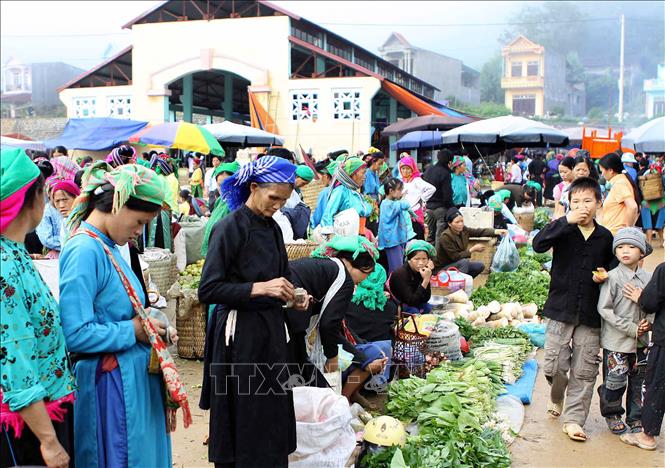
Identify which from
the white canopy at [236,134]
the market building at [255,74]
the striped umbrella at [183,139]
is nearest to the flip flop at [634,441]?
the striped umbrella at [183,139]

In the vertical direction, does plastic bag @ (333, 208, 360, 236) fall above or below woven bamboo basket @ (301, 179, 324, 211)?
below

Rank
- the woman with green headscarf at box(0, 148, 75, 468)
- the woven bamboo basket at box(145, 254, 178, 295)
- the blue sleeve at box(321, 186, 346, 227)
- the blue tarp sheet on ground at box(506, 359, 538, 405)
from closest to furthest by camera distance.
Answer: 1. the woman with green headscarf at box(0, 148, 75, 468)
2. the blue tarp sheet on ground at box(506, 359, 538, 405)
3. the woven bamboo basket at box(145, 254, 178, 295)
4. the blue sleeve at box(321, 186, 346, 227)

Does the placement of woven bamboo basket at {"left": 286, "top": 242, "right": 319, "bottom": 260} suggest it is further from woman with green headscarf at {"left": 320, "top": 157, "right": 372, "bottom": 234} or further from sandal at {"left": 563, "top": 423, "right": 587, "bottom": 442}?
sandal at {"left": 563, "top": 423, "right": 587, "bottom": 442}

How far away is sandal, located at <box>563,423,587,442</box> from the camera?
4496 millimetres

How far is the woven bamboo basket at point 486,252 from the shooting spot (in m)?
9.44

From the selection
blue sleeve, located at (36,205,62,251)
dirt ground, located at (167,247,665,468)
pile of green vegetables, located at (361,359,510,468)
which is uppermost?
blue sleeve, located at (36,205,62,251)

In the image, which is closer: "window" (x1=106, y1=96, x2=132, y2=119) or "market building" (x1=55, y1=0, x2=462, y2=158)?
"market building" (x1=55, y1=0, x2=462, y2=158)

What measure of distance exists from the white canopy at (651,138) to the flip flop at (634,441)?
330 inches

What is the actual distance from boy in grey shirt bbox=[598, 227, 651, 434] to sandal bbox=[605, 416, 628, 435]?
7cm

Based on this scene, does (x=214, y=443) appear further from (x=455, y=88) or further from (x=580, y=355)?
(x=455, y=88)

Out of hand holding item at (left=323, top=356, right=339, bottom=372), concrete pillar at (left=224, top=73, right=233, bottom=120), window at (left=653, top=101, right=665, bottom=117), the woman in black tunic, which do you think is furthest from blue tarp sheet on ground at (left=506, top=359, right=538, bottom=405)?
window at (left=653, top=101, right=665, bottom=117)

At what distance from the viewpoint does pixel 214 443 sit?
2982mm

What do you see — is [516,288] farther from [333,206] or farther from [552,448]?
[552,448]

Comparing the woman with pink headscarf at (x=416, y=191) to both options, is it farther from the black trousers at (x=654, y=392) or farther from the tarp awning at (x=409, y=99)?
the tarp awning at (x=409, y=99)
